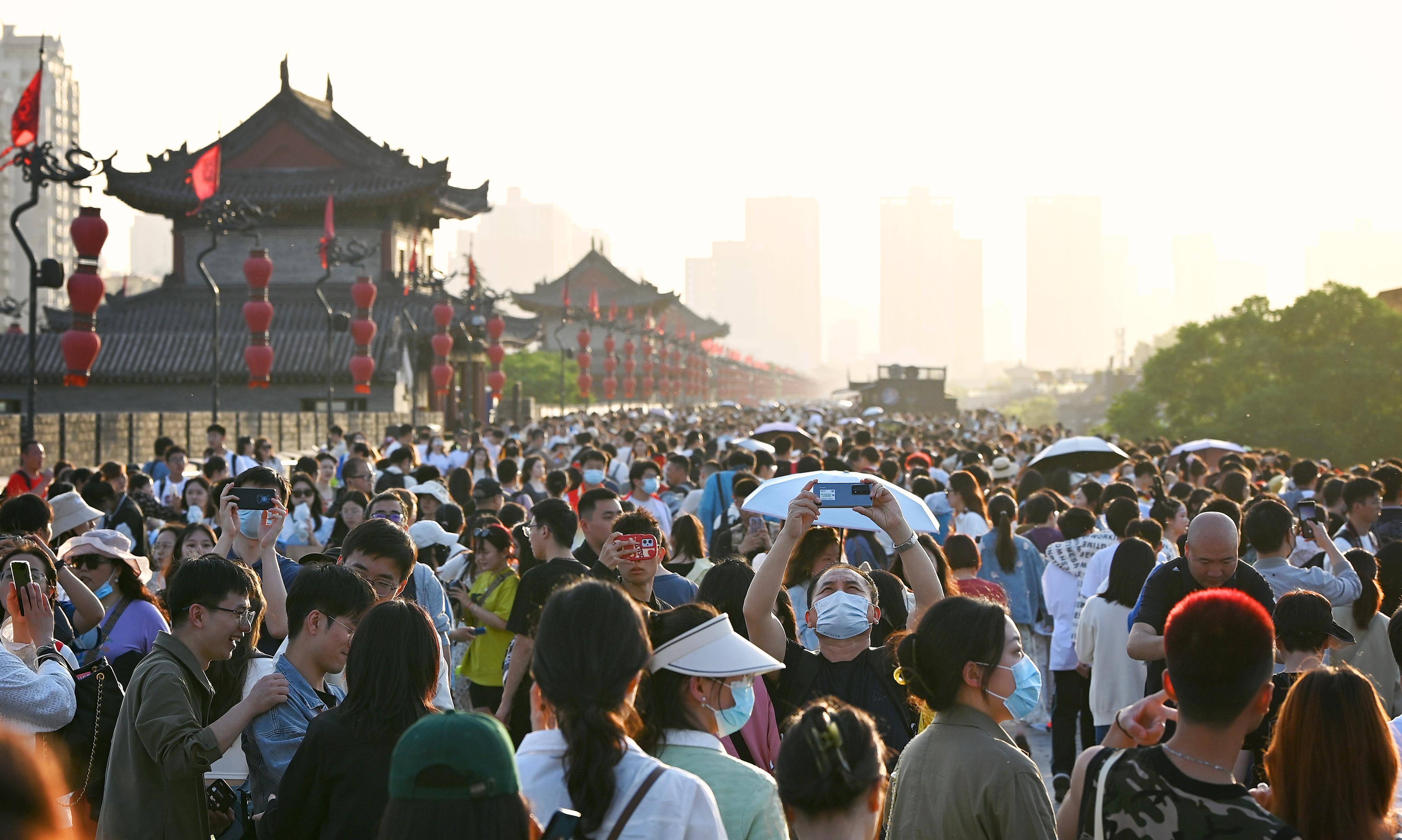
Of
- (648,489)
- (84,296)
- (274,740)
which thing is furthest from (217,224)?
(274,740)

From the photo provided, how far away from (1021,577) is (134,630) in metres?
5.55

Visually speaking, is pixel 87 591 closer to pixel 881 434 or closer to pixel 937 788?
pixel 937 788

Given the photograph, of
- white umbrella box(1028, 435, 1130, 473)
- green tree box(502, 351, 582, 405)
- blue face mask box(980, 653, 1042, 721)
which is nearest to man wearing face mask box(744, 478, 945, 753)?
blue face mask box(980, 653, 1042, 721)

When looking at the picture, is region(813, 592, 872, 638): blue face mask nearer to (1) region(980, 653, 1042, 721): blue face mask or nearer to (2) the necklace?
(1) region(980, 653, 1042, 721): blue face mask

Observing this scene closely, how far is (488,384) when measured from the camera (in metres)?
39.0

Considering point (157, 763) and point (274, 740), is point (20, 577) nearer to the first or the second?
point (157, 763)

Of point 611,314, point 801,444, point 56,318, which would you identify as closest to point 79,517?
point 801,444

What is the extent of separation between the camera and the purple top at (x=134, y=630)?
5.42 meters

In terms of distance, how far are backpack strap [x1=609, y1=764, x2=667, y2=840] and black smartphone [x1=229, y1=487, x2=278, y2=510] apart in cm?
340

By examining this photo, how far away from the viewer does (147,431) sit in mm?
21594

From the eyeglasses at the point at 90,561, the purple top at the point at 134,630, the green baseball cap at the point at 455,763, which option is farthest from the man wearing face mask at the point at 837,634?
the eyeglasses at the point at 90,561

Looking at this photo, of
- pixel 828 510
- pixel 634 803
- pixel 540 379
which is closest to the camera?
pixel 634 803

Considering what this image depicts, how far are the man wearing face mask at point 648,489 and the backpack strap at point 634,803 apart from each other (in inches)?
291

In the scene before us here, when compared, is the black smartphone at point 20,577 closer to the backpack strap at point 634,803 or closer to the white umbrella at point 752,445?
the backpack strap at point 634,803
